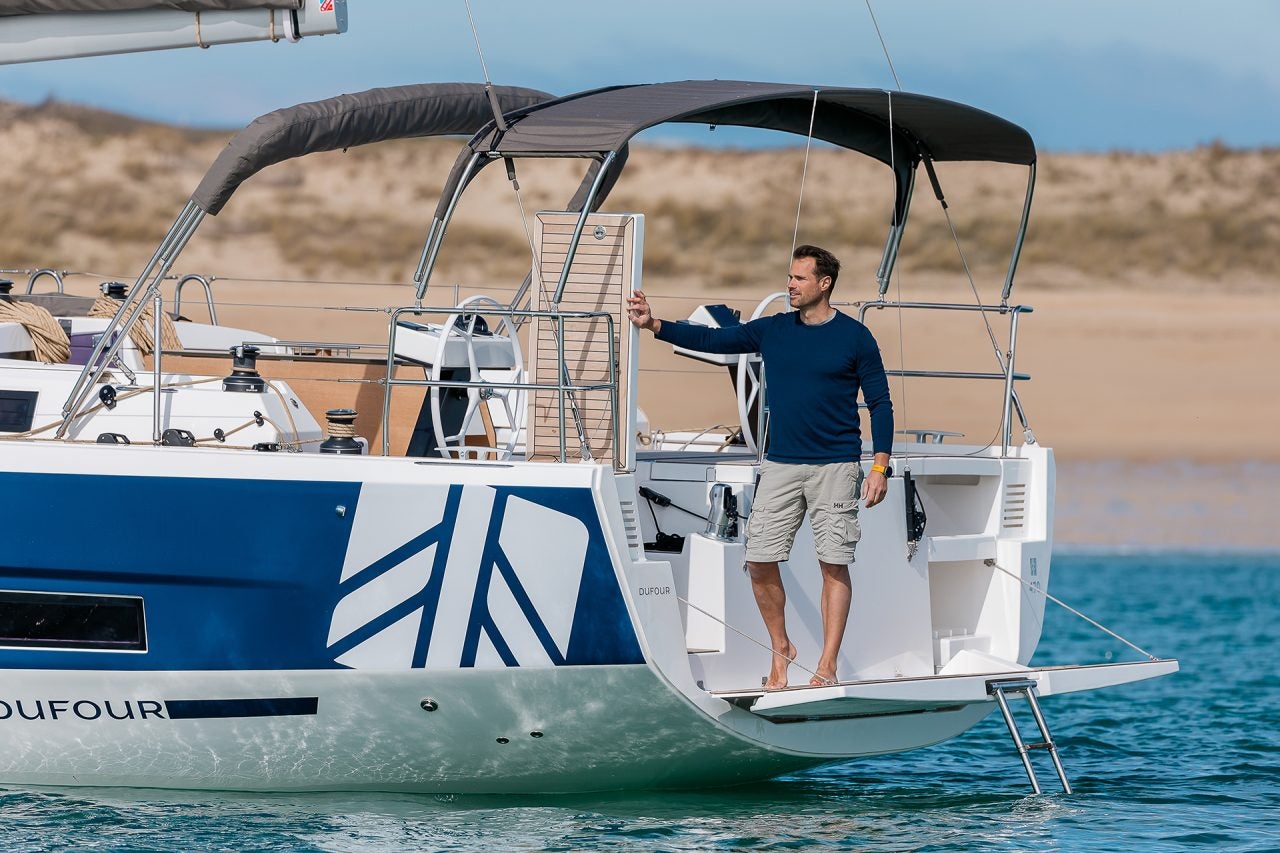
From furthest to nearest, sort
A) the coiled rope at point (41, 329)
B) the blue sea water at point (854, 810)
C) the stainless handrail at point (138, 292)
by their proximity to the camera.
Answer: the coiled rope at point (41, 329) < the stainless handrail at point (138, 292) < the blue sea water at point (854, 810)

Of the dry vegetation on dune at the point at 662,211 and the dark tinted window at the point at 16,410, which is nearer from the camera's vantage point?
the dark tinted window at the point at 16,410

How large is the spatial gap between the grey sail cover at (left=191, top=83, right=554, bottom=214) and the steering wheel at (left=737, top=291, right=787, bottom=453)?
1.69m

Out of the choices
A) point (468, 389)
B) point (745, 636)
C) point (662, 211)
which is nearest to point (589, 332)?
point (468, 389)

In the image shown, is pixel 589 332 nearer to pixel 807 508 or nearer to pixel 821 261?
pixel 821 261

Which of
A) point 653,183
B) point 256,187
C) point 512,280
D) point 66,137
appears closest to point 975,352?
point 512,280

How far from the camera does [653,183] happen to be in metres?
43.6

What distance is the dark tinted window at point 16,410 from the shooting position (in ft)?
29.2

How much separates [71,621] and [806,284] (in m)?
3.37

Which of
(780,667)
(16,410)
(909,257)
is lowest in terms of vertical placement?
(780,667)

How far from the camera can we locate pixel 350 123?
30.8 ft

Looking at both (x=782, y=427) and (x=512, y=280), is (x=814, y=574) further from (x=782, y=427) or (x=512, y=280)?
(x=512, y=280)

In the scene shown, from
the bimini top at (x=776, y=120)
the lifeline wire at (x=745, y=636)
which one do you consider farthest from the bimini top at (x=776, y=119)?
the lifeline wire at (x=745, y=636)

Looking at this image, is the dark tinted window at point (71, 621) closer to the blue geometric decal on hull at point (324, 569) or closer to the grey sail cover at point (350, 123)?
the blue geometric decal on hull at point (324, 569)

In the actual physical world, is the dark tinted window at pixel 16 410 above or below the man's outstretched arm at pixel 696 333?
below
